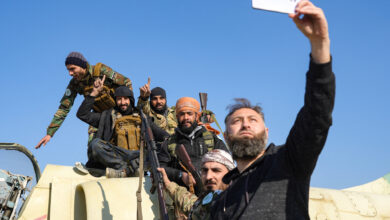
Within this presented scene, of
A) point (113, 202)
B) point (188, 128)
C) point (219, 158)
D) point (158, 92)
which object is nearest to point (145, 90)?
point (158, 92)

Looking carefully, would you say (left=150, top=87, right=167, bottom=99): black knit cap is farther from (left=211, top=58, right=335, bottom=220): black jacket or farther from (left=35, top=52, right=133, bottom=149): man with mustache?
(left=211, top=58, right=335, bottom=220): black jacket

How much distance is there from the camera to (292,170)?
6.09 ft

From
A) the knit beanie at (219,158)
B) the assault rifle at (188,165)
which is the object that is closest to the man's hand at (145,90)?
the assault rifle at (188,165)

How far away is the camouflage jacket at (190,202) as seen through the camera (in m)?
3.33

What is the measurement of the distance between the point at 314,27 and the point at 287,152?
59 centimetres

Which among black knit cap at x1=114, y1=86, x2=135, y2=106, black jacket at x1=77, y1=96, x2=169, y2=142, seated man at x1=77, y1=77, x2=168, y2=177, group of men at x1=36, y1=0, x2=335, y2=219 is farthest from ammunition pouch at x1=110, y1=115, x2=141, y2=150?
black knit cap at x1=114, y1=86, x2=135, y2=106

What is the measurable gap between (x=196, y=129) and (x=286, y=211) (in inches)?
121

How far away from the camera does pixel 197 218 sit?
3436 mm

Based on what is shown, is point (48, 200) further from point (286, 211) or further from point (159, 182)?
point (286, 211)

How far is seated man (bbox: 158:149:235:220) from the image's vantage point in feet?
11.3

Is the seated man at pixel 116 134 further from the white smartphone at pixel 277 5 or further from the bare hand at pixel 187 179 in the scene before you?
the white smartphone at pixel 277 5

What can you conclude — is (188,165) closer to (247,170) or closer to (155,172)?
(155,172)

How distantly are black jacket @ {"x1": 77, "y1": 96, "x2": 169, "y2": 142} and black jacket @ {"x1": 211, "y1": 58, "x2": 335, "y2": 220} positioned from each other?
3.54m

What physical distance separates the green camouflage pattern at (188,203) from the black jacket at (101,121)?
1.62 m
